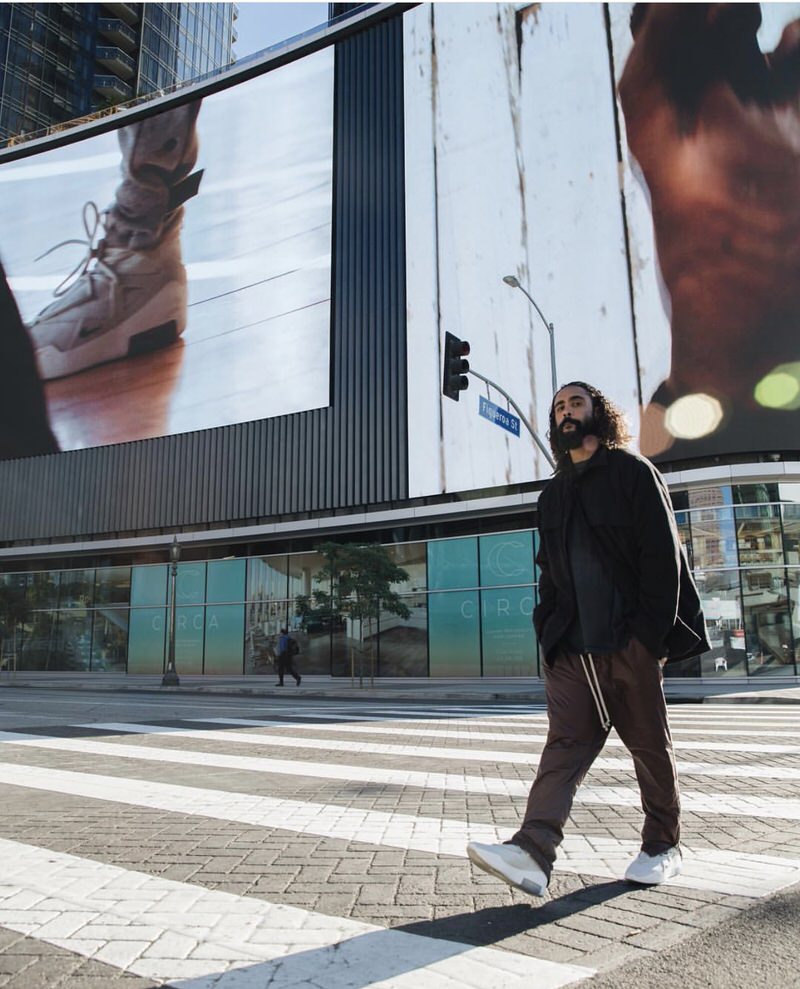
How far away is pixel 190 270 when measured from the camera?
34.4 metres

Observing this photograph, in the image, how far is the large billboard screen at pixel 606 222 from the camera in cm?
2241

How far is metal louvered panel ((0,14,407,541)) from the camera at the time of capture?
28.4 m

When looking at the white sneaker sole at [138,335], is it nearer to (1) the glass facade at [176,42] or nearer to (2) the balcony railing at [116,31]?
(1) the glass facade at [176,42]

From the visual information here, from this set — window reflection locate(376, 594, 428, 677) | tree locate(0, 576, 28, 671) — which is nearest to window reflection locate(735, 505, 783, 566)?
window reflection locate(376, 594, 428, 677)

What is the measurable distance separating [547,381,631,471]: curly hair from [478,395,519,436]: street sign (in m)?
12.2

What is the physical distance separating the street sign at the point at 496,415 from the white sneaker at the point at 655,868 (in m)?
12.8

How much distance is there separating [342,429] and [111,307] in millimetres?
14453

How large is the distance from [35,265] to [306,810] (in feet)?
137

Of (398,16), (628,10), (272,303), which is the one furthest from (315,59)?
(628,10)

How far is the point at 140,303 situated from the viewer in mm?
35375

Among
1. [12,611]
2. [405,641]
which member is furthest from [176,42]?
[405,641]

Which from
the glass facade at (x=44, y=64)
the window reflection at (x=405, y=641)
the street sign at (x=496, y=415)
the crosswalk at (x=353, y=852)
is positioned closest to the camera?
the crosswalk at (x=353, y=852)

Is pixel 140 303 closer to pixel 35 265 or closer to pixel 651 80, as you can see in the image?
pixel 35 265

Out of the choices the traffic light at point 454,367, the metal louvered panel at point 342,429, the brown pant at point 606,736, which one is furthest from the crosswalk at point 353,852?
the metal louvered panel at point 342,429
